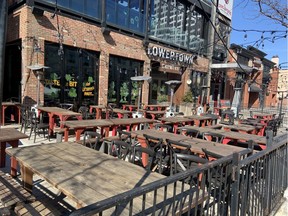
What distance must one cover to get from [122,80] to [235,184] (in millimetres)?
10553

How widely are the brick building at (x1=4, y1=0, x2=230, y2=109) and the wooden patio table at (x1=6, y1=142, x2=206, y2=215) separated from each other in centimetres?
564

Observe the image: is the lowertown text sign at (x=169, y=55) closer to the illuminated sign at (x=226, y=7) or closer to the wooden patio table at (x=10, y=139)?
the illuminated sign at (x=226, y=7)

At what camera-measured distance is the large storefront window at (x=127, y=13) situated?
11531 millimetres

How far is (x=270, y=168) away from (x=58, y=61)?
855cm

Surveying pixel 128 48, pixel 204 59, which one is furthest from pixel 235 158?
pixel 204 59

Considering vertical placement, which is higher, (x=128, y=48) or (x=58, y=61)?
(x=128, y=48)

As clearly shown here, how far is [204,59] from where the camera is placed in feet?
59.2

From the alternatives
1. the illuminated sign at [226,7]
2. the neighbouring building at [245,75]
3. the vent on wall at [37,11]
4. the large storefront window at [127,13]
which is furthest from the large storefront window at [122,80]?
the illuminated sign at [226,7]

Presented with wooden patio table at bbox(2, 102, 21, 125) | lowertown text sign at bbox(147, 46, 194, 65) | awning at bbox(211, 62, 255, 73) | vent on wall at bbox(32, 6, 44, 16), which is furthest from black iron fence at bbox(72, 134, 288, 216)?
awning at bbox(211, 62, 255, 73)

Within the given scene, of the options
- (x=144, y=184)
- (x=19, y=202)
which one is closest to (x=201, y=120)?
(x=144, y=184)

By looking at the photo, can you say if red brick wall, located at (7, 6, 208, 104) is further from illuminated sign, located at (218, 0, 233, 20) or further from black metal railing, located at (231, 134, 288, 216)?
illuminated sign, located at (218, 0, 233, 20)

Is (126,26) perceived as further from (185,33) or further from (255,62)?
(255,62)

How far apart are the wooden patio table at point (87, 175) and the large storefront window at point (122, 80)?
28.1 ft

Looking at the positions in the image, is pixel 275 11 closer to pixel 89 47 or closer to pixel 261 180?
pixel 261 180
